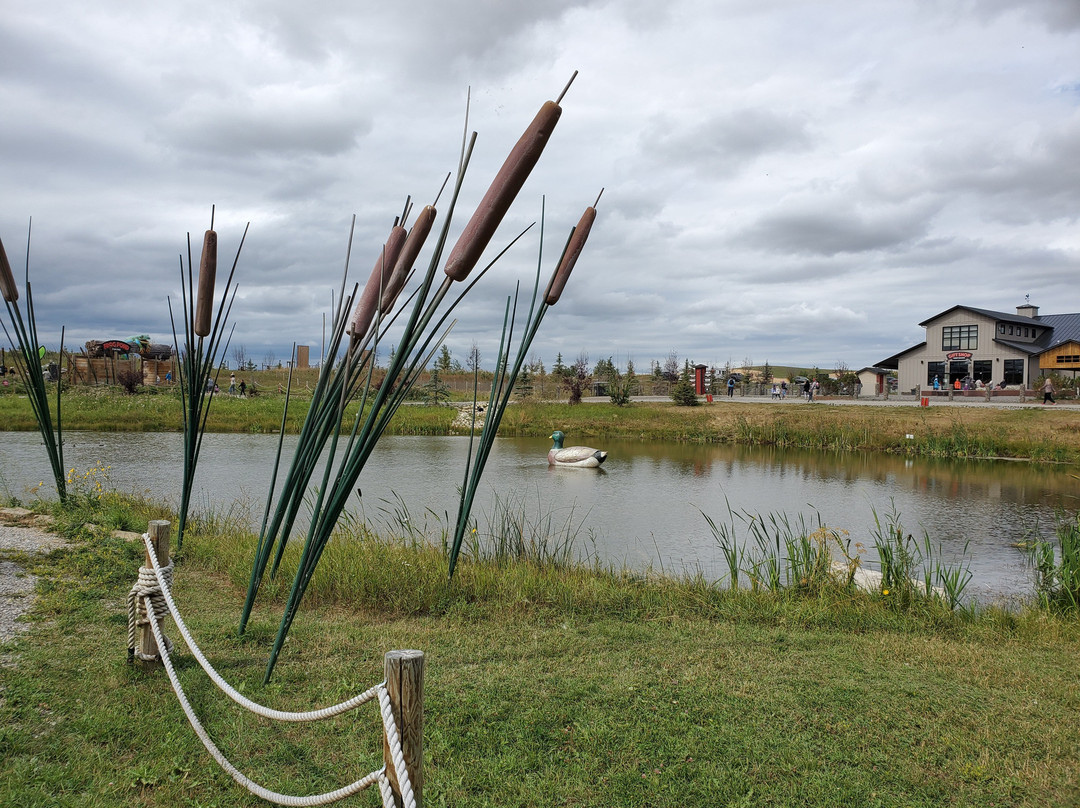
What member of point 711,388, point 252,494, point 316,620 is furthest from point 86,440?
point 711,388

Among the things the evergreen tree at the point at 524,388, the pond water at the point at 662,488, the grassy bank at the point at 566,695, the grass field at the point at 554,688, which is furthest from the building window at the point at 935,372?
the grassy bank at the point at 566,695

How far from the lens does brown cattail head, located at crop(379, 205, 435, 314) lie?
249 cm

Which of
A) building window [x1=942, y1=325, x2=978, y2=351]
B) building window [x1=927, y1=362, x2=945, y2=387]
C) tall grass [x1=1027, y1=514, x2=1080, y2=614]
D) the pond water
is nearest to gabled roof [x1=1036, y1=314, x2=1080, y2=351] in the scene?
building window [x1=942, y1=325, x2=978, y2=351]

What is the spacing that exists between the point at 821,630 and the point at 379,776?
352cm

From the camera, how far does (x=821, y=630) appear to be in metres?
4.34

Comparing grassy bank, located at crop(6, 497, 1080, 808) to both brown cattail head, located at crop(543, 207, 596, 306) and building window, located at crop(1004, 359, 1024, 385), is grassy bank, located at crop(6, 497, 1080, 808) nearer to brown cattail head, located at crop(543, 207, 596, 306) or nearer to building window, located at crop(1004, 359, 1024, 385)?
brown cattail head, located at crop(543, 207, 596, 306)

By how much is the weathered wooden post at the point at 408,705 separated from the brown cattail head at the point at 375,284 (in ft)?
4.56

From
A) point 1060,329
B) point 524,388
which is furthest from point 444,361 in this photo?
point 1060,329

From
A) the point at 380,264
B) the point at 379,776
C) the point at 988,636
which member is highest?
the point at 380,264

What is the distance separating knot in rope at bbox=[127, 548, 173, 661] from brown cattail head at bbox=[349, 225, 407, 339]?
1.43 metres

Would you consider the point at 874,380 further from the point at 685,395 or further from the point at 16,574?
the point at 16,574

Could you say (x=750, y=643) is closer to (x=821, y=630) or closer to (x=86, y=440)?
(x=821, y=630)

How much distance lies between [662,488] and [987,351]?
1224 inches

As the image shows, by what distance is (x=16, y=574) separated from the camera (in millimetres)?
4336
